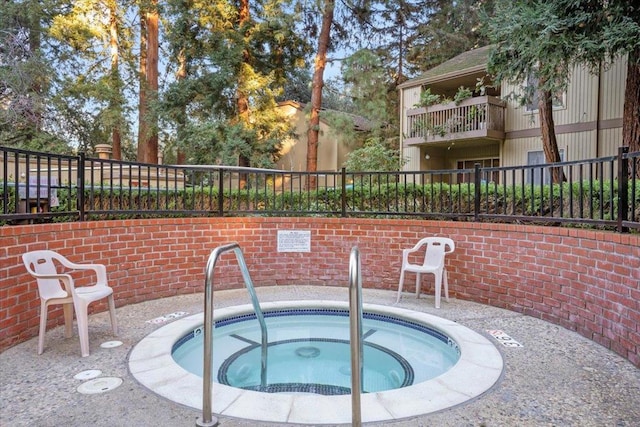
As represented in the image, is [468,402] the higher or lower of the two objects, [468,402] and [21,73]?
the lower

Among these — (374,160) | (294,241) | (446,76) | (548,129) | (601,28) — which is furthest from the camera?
(374,160)

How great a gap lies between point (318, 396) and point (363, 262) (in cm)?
358

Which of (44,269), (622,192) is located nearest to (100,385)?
(44,269)

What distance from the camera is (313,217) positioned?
6.39 meters

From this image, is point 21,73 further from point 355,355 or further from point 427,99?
point 355,355

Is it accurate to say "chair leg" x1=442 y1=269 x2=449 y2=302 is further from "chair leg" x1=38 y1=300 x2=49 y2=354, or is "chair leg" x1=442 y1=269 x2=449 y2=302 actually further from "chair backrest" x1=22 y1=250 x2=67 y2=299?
"chair leg" x1=38 y1=300 x2=49 y2=354

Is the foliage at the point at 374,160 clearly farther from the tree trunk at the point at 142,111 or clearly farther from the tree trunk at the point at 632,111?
the tree trunk at the point at 142,111

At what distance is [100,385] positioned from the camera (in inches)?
109

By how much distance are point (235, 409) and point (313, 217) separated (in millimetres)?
4154

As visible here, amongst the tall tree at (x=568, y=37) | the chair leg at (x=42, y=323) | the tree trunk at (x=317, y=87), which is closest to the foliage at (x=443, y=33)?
the tree trunk at (x=317, y=87)

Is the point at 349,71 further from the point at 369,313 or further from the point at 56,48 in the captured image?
the point at 369,313

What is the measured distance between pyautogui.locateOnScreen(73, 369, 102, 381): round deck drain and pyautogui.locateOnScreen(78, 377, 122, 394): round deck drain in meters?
0.08

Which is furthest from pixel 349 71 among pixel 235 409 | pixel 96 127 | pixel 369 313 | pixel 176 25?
pixel 235 409

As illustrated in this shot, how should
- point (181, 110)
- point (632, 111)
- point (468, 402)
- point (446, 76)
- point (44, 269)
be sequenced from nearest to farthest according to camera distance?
point (468, 402)
point (44, 269)
point (632, 111)
point (446, 76)
point (181, 110)
